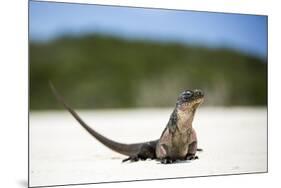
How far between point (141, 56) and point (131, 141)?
791 mm

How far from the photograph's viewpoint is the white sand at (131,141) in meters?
4.46

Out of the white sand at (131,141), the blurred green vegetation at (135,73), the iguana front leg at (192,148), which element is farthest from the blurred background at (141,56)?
the iguana front leg at (192,148)

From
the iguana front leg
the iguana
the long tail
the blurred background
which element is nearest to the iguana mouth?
the iguana

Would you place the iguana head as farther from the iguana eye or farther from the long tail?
the long tail

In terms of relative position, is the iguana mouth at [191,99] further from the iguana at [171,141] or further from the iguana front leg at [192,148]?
the iguana front leg at [192,148]

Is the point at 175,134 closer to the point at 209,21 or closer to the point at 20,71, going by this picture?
the point at 209,21

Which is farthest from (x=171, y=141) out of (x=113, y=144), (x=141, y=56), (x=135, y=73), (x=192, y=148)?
(x=141, y=56)

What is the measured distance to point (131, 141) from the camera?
15.8 feet

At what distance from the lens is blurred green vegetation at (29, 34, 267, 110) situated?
455 cm

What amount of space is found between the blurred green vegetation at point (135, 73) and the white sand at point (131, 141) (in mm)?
110

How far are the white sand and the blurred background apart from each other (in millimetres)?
116

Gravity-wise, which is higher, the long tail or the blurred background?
the blurred background

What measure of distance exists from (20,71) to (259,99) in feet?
7.57

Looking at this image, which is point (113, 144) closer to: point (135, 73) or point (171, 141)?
point (171, 141)
